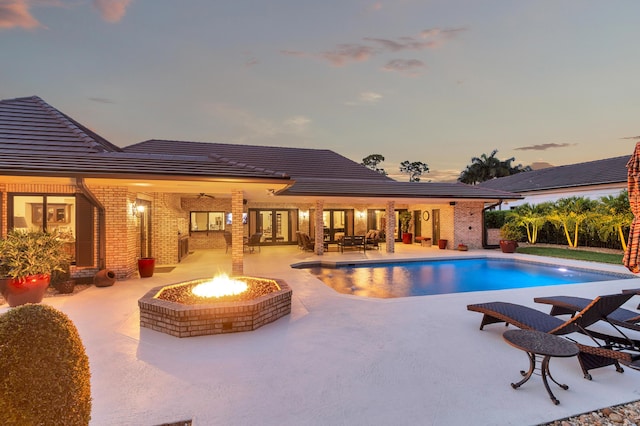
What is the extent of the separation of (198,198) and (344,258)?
31.6ft

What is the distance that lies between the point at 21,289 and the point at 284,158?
15.6 metres

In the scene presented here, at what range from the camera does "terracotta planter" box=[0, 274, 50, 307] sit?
21.8 feet

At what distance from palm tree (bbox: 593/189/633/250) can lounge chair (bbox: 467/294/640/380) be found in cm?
1299

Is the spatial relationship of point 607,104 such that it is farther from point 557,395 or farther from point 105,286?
point 105,286

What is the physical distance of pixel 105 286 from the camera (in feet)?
27.8

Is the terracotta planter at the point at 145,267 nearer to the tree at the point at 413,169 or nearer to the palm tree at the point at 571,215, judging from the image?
the palm tree at the point at 571,215

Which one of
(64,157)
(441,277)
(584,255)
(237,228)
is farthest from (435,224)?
(64,157)

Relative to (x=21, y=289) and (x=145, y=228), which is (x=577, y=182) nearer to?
(x=145, y=228)

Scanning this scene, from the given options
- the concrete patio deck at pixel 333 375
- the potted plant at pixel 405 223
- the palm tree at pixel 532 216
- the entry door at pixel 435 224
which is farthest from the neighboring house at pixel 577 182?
the concrete patio deck at pixel 333 375

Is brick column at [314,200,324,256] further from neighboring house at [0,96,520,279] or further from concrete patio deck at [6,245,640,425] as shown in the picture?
concrete patio deck at [6,245,640,425]

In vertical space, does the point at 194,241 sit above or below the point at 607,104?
below

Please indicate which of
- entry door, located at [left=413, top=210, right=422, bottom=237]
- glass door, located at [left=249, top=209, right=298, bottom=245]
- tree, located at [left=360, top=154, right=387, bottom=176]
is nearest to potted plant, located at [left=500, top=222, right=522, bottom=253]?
entry door, located at [left=413, top=210, right=422, bottom=237]

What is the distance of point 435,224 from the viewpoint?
19.5 meters

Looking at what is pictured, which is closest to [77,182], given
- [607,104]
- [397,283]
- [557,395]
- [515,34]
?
[397,283]
